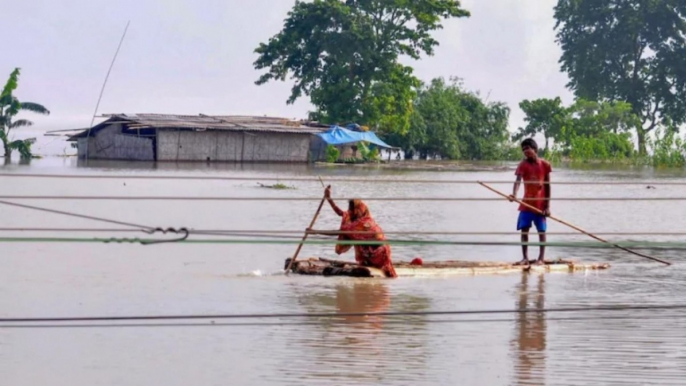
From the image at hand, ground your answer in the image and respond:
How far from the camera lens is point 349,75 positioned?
137 ft

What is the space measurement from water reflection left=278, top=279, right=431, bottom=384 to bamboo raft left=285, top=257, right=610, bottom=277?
395mm

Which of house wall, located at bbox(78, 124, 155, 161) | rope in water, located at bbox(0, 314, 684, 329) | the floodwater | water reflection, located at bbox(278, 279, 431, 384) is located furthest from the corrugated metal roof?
rope in water, located at bbox(0, 314, 684, 329)

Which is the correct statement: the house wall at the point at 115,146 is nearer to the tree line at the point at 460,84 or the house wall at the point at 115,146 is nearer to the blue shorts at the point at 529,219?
the tree line at the point at 460,84

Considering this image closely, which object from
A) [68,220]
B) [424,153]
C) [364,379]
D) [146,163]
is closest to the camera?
[364,379]

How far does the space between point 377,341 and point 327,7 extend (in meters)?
33.0

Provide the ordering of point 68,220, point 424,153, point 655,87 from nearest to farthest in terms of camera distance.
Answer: point 68,220 < point 424,153 < point 655,87

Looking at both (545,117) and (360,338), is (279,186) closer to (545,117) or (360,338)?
(360,338)

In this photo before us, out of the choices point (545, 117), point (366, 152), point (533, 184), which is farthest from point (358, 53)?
point (533, 184)

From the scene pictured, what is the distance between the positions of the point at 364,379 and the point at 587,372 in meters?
1.36

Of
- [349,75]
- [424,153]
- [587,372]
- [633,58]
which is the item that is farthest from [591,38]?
[587,372]

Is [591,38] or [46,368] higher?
[591,38]

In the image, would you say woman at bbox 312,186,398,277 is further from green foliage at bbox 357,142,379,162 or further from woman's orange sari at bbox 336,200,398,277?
green foliage at bbox 357,142,379,162

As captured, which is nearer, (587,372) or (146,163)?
(587,372)

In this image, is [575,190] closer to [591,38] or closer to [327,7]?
[327,7]
